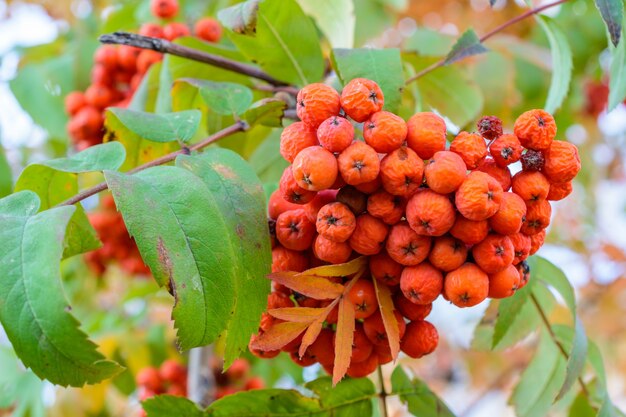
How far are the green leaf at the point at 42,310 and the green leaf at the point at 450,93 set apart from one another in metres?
1.25

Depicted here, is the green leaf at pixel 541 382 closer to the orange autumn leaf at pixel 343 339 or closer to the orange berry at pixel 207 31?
the orange autumn leaf at pixel 343 339

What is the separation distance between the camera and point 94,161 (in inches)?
51.9

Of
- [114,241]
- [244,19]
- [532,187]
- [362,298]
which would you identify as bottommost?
[114,241]

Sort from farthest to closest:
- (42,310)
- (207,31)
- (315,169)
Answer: (207,31), (315,169), (42,310)

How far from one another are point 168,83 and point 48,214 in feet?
2.38

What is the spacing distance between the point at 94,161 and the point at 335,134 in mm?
505

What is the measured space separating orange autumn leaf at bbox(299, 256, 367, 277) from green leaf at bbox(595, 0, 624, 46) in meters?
0.62

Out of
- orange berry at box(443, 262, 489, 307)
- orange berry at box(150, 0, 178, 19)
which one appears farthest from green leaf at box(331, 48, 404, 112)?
orange berry at box(150, 0, 178, 19)

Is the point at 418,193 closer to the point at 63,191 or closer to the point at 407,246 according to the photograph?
the point at 407,246

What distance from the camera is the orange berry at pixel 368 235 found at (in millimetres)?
1135

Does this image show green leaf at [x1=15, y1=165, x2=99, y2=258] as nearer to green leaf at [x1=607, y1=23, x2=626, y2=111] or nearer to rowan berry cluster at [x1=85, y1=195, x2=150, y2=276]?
green leaf at [x1=607, y1=23, x2=626, y2=111]

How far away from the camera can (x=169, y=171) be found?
46.1 inches

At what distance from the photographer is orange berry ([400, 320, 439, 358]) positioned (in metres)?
1.26

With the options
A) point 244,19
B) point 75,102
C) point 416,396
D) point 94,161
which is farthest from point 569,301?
point 75,102
